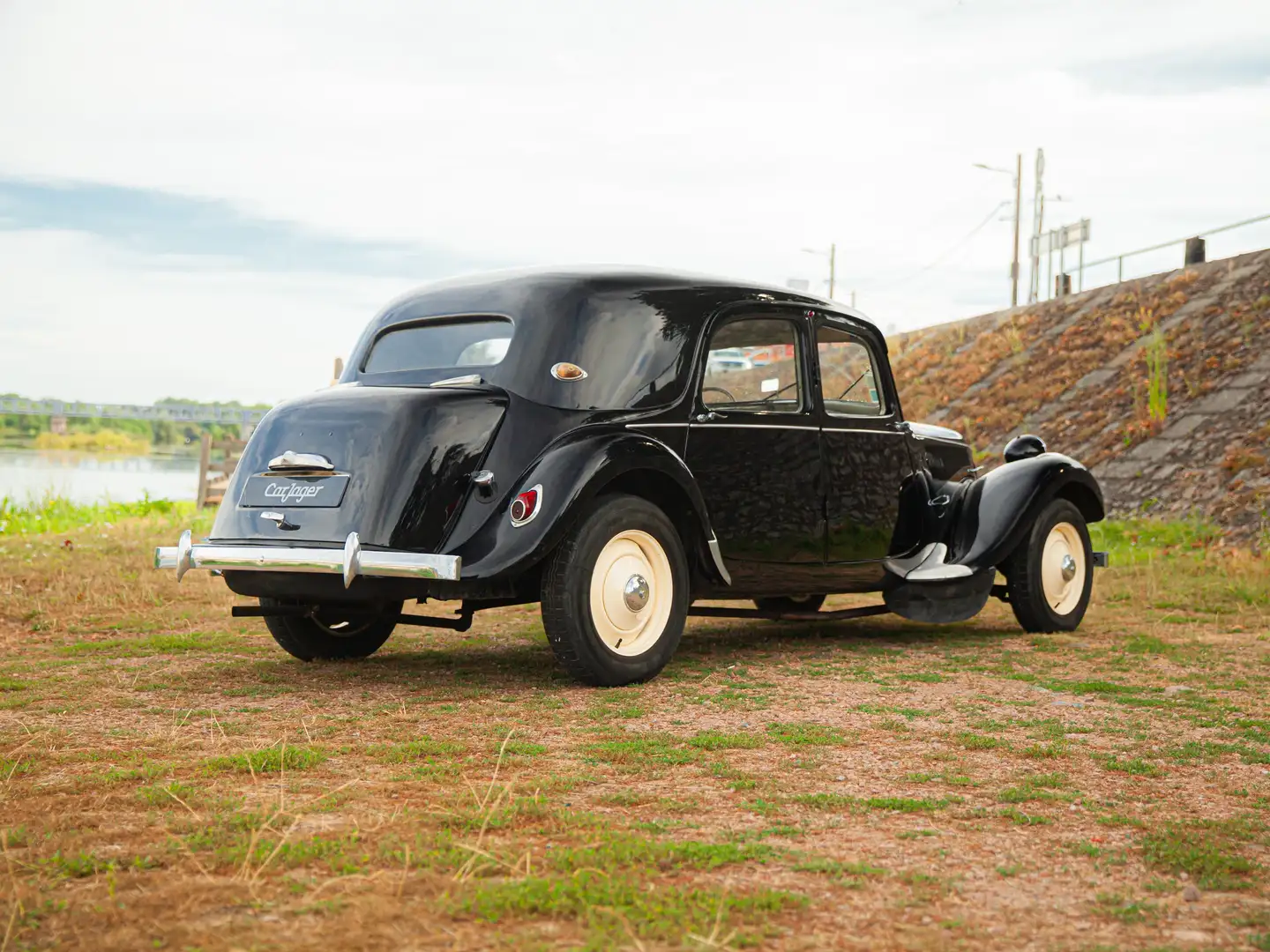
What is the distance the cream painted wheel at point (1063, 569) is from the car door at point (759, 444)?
73.9 inches

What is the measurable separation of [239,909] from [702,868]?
3.40 feet

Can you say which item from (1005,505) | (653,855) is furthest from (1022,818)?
(1005,505)

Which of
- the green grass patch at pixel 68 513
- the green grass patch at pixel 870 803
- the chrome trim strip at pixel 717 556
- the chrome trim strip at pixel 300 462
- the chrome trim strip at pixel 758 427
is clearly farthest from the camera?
the green grass patch at pixel 68 513

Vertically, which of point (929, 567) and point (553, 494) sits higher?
point (553, 494)

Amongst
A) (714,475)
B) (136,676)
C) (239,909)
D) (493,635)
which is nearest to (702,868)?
(239,909)

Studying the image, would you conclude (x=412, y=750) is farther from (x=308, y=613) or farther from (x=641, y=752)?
(x=308, y=613)

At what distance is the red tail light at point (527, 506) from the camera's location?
534cm

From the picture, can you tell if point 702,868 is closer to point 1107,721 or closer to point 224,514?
point 1107,721

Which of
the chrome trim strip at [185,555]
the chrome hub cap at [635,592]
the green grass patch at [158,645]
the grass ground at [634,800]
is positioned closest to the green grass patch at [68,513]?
the green grass patch at [158,645]

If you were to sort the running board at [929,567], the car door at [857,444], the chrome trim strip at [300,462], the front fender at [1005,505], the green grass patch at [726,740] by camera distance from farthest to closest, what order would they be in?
the front fender at [1005,505]
the running board at [929,567]
the car door at [857,444]
the chrome trim strip at [300,462]
the green grass patch at [726,740]

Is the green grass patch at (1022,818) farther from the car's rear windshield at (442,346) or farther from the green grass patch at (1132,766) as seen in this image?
the car's rear windshield at (442,346)

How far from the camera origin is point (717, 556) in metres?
6.12

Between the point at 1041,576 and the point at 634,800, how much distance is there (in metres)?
4.96

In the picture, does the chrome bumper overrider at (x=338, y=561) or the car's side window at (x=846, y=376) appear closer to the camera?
the chrome bumper overrider at (x=338, y=561)
